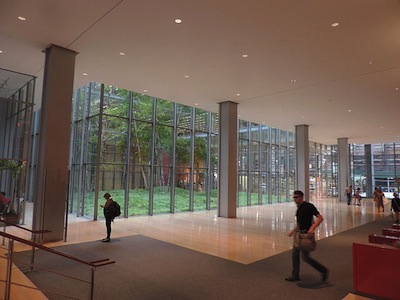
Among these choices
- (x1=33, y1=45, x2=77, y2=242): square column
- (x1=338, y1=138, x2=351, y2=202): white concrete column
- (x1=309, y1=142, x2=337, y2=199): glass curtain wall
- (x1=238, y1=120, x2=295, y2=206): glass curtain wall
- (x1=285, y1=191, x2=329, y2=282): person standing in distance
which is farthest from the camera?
(x1=309, y1=142, x2=337, y2=199): glass curtain wall

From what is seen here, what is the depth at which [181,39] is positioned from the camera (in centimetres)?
698

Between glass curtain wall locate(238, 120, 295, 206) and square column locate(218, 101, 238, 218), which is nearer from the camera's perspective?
square column locate(218, 101, 238, 218)

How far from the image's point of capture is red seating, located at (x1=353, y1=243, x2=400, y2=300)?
13.3 feet

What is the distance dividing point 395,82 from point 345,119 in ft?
22.4

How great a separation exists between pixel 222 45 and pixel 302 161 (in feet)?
40.8

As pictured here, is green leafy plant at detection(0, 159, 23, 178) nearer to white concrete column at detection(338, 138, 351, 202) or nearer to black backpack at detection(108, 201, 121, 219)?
black backpack at detection(108, 201, 121, 219)

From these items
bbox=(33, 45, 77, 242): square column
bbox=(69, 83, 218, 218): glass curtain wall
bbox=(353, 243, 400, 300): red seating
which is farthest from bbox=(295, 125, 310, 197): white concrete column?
bbox=(33, 45, 77, 242): square column

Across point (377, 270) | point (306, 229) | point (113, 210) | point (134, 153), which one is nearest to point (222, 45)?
point (306, 229)

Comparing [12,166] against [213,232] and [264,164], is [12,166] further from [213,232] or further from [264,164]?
[264,164]

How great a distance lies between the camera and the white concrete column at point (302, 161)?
1764 centimetres

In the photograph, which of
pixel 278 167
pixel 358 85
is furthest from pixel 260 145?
pixel 358 85

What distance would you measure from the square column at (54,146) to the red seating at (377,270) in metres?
6.67

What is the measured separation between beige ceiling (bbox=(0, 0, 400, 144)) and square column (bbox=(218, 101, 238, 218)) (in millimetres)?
924

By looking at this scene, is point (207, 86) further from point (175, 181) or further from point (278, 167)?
point (278, 167)
